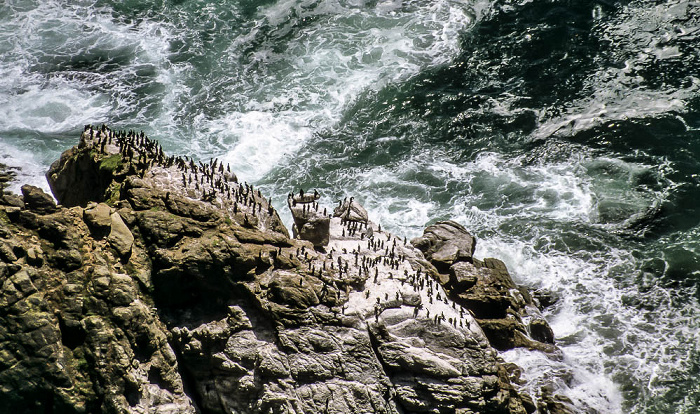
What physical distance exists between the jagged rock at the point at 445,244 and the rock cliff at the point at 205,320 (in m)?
4.26

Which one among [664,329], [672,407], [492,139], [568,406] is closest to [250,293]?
[568,406]

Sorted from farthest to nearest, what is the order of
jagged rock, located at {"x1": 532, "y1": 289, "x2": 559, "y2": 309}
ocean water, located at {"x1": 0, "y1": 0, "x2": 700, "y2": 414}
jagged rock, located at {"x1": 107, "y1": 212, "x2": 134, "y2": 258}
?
jagged rock, located at {"x1": 532, "y1": 289, "x2": 559, "y2": 309}
ocean water, located at {"x1": 0, "y1": 0, "x2": 700, "y2": 414}
jagged rock, located at {"x1": 107, "y1": 212, "x2": 134, "y2": 258}

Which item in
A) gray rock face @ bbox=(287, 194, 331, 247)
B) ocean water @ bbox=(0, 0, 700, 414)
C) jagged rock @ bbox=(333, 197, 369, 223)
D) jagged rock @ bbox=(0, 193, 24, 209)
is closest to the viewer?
jagged rock @ bbox=(0, 193, 24, 209)

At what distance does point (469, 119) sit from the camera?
3281cm

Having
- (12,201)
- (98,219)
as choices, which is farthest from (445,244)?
(12,201)

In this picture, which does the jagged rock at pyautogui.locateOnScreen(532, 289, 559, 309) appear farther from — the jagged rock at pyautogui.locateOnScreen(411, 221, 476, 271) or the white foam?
the white foam

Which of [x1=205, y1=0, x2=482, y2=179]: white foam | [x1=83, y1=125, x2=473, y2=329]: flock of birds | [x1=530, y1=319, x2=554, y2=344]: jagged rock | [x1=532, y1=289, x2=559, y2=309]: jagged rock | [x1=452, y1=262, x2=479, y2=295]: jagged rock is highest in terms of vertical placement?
[x1=205, y1=0, x2=482, y2=179]: white foam

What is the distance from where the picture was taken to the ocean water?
77.3ft

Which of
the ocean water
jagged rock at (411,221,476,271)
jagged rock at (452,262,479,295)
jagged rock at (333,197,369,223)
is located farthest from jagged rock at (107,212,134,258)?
the ocean water

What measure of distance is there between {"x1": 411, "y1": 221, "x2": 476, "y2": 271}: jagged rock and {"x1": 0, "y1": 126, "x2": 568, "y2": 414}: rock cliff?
14.0 feet

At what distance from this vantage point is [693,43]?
35.0 metres

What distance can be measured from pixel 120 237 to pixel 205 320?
10.4ft

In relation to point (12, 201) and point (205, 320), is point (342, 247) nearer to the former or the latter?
point (205, 320)

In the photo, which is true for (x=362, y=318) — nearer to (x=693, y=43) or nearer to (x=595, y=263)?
(x=595, y=263)
